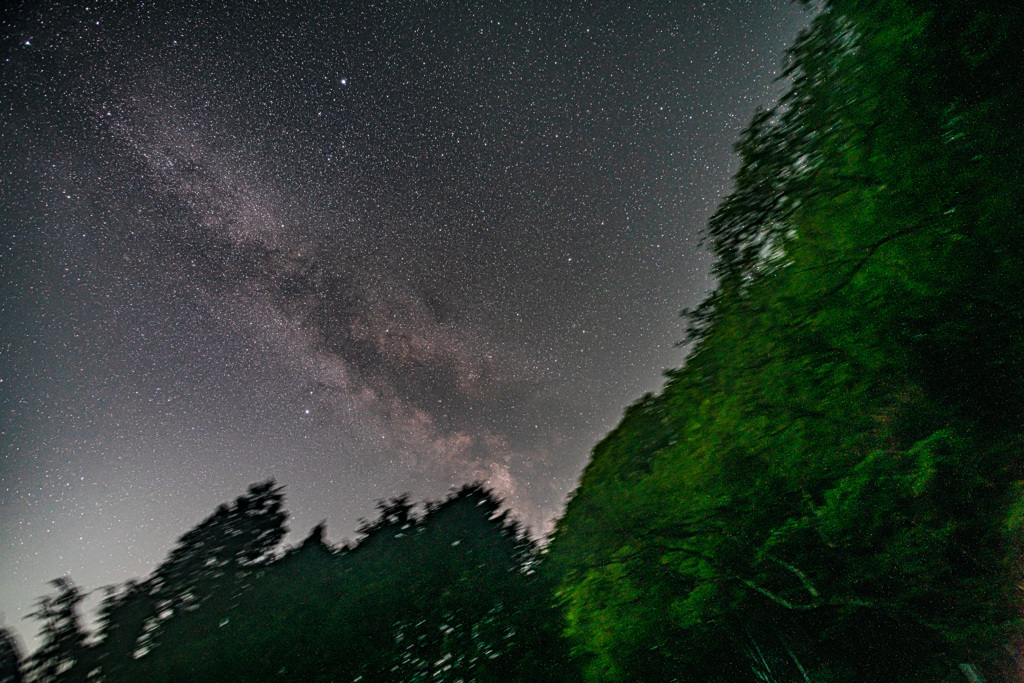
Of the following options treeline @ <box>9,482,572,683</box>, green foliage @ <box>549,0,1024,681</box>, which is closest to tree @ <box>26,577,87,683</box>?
treeline @ <box>9,482,572,683</box>

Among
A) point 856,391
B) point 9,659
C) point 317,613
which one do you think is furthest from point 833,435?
point 9,659

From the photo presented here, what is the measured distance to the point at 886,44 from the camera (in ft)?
16.4

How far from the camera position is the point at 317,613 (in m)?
13.0

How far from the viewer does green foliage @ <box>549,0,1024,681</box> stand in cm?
486

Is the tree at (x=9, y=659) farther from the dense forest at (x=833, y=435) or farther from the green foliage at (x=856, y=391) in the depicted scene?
the green foliage at (x=856, y=391)

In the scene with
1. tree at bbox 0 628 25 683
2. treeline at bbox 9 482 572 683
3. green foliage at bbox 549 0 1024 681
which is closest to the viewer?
green foliage at bbox 549 0 1024 681

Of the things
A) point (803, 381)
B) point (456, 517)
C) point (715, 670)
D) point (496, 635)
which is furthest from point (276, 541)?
point (803, 381)

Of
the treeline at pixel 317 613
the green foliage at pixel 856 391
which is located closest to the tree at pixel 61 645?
the treeline at pixel 317 613

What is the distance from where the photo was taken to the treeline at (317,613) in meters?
11.5

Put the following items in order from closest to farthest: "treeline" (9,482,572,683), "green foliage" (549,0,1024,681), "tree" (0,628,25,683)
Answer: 1. "green foliage" (549,0,1024,681)
2. "tree" (0,628,25,683)
3. "treeline" (9,482,572,683)

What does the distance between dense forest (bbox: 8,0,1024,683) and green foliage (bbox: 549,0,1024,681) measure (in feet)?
0.10

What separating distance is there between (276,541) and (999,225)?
20539 mm

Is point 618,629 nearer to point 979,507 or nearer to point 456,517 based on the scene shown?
point 979,507

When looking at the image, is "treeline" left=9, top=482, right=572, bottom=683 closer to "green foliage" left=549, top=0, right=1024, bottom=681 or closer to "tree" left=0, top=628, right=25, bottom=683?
"tree" left=0, top=628, right=25, bottom=683
